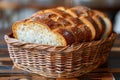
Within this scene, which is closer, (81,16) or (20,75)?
(20,75)

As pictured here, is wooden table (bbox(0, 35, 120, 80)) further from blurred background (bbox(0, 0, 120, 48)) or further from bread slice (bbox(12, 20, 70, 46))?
blurred background (bbox(0, 0, 120, 48))

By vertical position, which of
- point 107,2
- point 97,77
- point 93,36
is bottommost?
point 97,77

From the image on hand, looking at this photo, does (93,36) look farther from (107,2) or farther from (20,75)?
(107,2)

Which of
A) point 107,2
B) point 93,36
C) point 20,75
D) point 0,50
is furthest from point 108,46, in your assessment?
point 107,2

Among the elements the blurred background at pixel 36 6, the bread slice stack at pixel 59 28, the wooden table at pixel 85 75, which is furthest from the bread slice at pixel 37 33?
the blurred background at pixel 36 6

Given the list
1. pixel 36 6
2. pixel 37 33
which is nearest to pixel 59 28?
pixel 37 33
